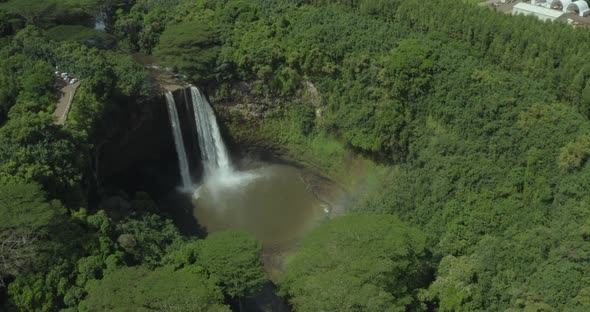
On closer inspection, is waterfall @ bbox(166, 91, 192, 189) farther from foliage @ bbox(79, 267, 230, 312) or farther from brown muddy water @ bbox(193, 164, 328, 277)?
foliage @ bbox(79, 267, 230, 312)

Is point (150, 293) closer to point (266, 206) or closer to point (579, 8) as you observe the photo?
point (266, 206)

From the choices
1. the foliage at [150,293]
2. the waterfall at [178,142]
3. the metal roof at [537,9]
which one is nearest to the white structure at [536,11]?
the metal roof at [537,9]

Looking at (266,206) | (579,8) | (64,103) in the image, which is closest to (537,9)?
(579,8)

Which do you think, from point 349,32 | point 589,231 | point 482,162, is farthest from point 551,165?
point 349,32

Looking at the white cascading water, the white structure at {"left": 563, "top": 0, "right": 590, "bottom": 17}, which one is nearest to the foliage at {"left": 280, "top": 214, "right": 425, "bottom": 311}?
the white cascading water

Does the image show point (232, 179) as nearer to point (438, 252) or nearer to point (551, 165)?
point (438, 252)
